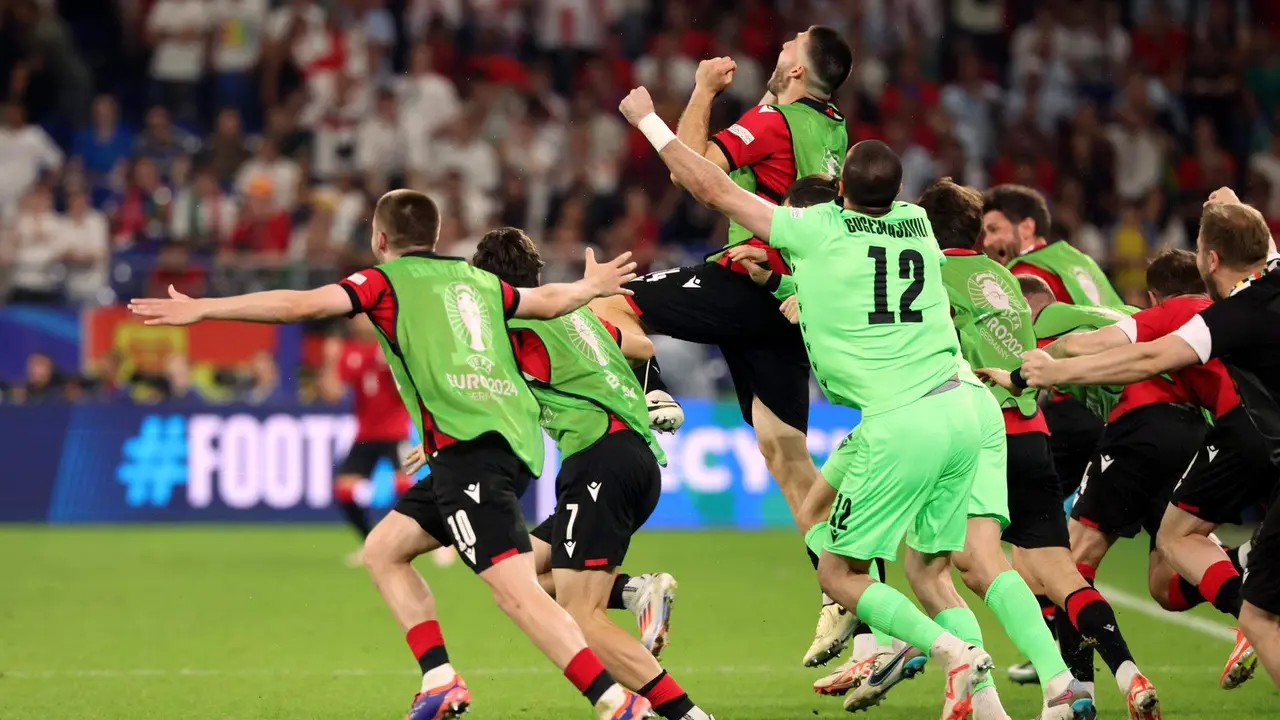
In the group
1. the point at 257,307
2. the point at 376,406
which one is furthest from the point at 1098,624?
the point at 376,406

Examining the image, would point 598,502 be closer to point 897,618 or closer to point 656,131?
point 897,618

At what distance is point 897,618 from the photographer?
23.5 feet

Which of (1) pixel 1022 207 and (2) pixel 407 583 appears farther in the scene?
(1) pixel 1022 207

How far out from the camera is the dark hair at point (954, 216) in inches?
329

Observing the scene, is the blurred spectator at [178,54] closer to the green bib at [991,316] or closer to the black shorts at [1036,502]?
the green bib at [991,316]

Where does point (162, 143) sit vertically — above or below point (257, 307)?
below

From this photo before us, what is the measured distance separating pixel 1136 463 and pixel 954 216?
1.64m

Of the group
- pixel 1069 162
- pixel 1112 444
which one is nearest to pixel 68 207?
pixel 1069 162

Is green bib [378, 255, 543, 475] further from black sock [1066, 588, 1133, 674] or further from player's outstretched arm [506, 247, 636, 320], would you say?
black sock [1066, 588, 1133, 674]

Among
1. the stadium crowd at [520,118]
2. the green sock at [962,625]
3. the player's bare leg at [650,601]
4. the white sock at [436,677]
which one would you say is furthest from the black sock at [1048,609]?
the stadium crowd at [520,118]

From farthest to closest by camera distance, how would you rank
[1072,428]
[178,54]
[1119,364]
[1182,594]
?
1. [178,54]
2. [1072,428]
3. [1182,594]
4. [1119,364]

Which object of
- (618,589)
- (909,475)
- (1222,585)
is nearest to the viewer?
(909,475)

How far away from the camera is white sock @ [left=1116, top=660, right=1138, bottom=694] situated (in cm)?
773

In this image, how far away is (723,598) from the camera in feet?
41.7
